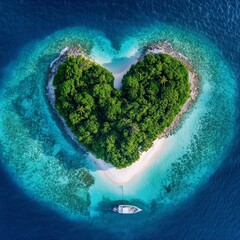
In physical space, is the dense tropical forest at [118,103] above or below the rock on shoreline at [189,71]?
below

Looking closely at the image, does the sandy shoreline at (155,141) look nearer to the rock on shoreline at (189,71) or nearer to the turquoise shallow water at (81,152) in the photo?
the rock on shoreline at (189,71)

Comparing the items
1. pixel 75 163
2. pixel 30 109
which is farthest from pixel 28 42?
pixel 75 163

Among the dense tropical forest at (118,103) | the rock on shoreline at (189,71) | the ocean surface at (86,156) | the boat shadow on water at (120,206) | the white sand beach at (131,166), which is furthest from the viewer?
the rock on shoreline at (189,71)

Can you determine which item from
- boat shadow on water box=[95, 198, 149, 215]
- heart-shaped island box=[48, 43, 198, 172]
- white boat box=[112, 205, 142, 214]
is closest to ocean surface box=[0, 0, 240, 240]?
boat shadow on water box=[95, 198, 149, 215]

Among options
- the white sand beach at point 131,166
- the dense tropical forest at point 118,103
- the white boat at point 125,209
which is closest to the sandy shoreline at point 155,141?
the white sand beach at point 131,166

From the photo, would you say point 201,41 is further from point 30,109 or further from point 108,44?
point 30,109

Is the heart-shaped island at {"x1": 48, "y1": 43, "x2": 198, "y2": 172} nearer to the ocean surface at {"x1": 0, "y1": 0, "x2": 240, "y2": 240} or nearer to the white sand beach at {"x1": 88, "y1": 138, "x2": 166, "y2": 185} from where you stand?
the white sand beach at {"x1": 88, "y1": 138, "x2": 166, "y2": 185}
